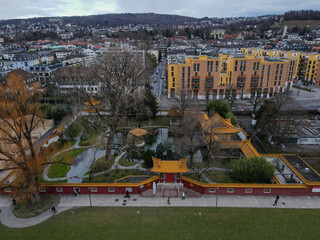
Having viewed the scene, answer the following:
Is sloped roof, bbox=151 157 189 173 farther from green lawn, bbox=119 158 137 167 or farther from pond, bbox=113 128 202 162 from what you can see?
pond, bbox=113 128 202 162

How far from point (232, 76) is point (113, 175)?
46807mm

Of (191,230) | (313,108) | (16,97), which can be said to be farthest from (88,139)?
(313,108)

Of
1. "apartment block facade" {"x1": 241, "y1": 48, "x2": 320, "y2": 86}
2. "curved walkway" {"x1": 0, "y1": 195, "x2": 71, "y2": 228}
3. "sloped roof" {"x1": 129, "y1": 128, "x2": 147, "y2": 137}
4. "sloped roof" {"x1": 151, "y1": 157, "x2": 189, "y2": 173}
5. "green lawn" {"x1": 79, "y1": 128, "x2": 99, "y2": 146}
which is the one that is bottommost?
"curved walkway" {"x1": 0, "y1": 195, "x2": 71, "y2": 228}

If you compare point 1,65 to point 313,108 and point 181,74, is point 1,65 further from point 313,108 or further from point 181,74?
point 313,108

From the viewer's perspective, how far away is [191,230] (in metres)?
21.6

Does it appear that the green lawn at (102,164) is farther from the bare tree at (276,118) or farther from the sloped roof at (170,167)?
the bare tree at (276,118)

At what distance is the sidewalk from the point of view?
24719 mm

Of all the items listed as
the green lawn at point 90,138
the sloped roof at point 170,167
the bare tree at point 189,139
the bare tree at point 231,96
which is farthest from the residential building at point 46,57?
the sloped roof at point 170,167

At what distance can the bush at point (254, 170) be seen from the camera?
88.5ft

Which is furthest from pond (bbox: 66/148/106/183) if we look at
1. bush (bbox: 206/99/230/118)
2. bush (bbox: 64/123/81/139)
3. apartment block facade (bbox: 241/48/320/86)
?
apartment block facade (bbox: 241/48/320/86)

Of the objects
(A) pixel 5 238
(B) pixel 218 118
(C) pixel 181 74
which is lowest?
(A) pixel 5 238

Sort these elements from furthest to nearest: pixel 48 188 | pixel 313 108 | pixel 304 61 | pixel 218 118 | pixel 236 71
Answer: pixel 304 61
pixel 236 71
pixel 313 108
pixel 218 118
pixel 48 188

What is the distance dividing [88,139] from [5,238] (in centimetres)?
2194

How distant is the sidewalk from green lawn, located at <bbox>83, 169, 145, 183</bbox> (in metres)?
3.22
